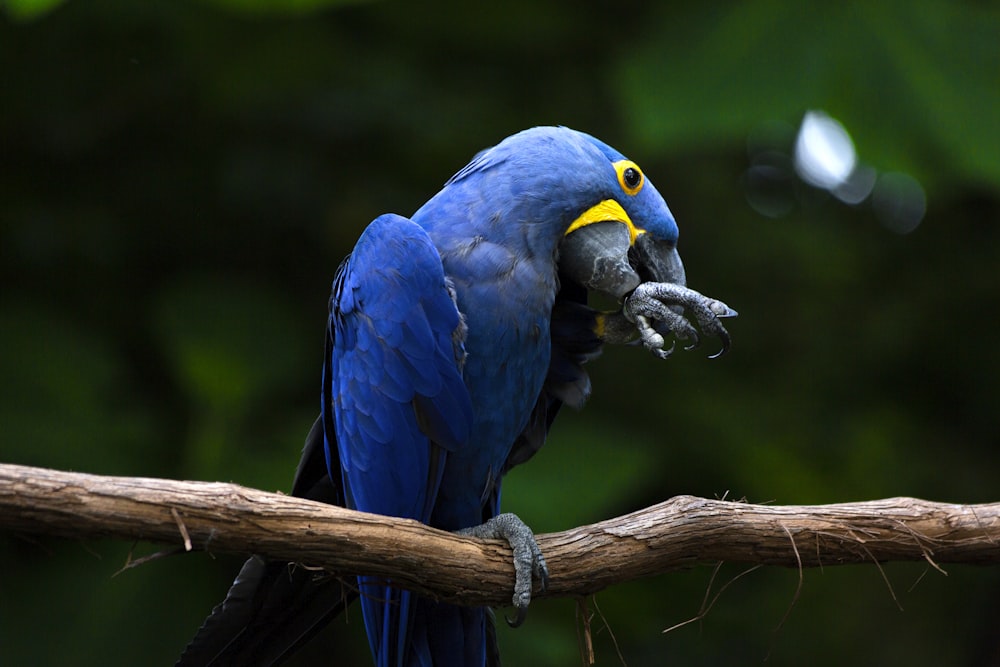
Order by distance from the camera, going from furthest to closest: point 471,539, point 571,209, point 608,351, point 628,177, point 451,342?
point 608,351 < point 628,177 < point 571,209 < point 451,342 < point 471,539

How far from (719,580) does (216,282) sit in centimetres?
264

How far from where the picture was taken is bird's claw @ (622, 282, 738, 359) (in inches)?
107

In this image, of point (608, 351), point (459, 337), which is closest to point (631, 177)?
point (459, 337)

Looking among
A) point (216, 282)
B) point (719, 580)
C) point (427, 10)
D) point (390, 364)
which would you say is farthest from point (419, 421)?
point (719, 580)

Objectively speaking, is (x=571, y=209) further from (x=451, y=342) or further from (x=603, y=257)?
(x=451, y=342)

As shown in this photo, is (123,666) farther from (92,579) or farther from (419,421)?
(419,421)

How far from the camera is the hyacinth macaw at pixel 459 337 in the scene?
2701 mm

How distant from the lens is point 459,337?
2.74 metres

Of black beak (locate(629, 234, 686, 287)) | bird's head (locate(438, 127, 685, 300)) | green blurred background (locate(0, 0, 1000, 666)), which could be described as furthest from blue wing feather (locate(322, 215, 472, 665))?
green blurred background (locate(0, 0, 1000, 666))

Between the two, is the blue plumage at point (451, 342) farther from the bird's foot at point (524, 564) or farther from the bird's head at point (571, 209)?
the bird's foot at point (524, 564)

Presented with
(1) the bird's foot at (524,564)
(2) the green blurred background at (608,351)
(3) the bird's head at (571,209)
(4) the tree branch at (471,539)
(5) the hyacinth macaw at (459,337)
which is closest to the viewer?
→ (4) the tree branch at (471,539)

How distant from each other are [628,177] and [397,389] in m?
0.93

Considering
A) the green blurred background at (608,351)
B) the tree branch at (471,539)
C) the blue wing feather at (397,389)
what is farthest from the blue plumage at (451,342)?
the green blurred background at (608,351)

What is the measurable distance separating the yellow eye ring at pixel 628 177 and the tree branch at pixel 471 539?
3.08ft
